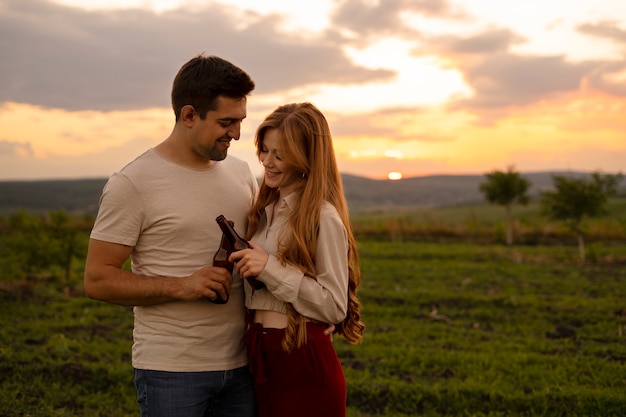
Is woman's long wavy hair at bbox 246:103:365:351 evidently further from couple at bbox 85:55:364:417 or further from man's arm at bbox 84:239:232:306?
man's arm at bbox 84:239:232:306

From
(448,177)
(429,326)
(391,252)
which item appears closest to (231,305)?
(429,326)

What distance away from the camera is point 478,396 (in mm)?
6848

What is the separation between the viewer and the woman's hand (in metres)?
2.76

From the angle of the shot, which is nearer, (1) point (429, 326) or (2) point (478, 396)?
(2) point (478, 396)

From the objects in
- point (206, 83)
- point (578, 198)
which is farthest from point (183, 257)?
point (578, 198)

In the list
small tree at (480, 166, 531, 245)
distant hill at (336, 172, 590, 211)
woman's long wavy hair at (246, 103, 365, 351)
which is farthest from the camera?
distant hill at (336, 172, 590, 211)

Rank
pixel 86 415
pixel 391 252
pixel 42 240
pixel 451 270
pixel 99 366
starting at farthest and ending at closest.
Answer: pixel 391 252 → pixel 451 270 → pixel 42 240 → pixel 99 366 → pixel 86 415

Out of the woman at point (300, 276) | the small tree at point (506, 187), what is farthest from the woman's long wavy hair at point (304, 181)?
the small tree at point (506, 187)

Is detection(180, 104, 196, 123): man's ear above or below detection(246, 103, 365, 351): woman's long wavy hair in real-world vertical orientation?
above

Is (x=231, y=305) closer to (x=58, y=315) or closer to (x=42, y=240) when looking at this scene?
(x=58, y=315)

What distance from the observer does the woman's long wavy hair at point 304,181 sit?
2.86m

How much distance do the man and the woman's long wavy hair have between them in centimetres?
27

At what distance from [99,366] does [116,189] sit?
5475 millimetres

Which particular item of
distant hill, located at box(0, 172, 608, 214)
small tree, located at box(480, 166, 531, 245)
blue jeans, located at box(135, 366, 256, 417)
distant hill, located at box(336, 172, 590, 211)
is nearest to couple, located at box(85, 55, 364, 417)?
blue jeans, located at box(135, 366, 256, 417)
